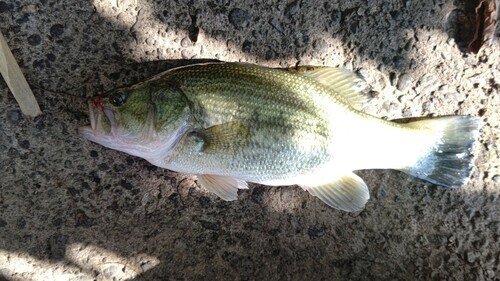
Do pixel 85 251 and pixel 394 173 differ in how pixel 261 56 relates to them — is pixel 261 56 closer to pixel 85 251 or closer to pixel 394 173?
pixel 394 173

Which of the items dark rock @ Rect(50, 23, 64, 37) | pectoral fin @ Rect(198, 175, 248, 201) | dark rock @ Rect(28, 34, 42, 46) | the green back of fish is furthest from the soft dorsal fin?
dark rock @ Rect(28, 34, 42, 46)

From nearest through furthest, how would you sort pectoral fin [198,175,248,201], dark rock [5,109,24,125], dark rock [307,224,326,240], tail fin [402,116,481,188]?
pectoral fin [198,175,248,201], dark rock [5,109,24,125], tail fin [402,116,481,188], dark rock [307,224,326,240]

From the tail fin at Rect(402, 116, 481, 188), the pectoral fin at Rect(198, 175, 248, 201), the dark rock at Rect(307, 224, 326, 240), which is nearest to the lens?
the pectoral fin at Rect(198, 175, 248, 201)

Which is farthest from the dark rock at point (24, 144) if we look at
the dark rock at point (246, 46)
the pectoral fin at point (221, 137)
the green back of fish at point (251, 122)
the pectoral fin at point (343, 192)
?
the pectoral fin at point (343, 192)

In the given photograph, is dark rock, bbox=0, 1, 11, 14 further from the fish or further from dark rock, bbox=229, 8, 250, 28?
dark rock, bbox=229, 8, 250, 28

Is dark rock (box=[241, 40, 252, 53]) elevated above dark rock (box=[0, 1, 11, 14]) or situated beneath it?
situated beneath

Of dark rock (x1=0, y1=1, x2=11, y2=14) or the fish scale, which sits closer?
the fish scale

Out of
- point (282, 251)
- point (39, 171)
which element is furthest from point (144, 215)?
point (282, 251)

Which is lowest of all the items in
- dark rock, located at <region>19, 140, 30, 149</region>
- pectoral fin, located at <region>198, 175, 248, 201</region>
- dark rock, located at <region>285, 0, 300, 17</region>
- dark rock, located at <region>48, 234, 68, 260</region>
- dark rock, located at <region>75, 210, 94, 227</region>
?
dark rock, located at <region>48, 234, 68, 260</region>

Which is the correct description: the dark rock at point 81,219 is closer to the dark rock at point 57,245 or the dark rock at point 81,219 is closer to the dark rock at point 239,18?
the dark rock at point 57,245

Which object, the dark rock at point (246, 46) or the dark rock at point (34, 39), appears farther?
the dark rock at point (246, 46)
